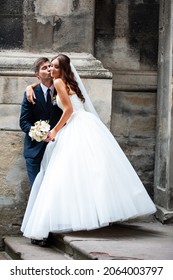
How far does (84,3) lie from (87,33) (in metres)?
0.33

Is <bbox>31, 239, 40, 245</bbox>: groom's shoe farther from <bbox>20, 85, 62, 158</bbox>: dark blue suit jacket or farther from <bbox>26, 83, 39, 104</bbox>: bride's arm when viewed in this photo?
<bbox>26, 83, 39, 104</bbox>: bride's arm

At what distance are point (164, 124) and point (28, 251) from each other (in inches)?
91.6

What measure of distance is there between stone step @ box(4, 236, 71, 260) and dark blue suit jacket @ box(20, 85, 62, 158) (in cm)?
90

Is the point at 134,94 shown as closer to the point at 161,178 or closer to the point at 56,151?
the point at 161,178

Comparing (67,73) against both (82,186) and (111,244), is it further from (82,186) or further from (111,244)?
(111,244)

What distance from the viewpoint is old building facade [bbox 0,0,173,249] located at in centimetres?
741

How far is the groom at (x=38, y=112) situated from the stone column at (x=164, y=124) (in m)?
1.34

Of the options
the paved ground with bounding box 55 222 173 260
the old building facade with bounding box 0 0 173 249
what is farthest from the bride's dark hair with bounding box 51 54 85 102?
the paved ground with bounding box 55 222 173 260

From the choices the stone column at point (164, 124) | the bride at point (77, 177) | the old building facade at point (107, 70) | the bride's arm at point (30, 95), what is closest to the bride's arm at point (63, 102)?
the bride at point (77, 177)

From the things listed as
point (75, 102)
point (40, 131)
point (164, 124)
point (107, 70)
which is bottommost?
point (164, 124)

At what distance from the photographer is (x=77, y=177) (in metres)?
6.54

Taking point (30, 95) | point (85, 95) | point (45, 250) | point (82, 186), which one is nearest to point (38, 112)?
point (30, 95)

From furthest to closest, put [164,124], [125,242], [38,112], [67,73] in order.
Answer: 1. [164,124]
2. [38,112]
3. [67,73]
4. [125,242]

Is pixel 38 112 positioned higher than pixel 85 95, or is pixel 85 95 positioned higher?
pixel 85 95
